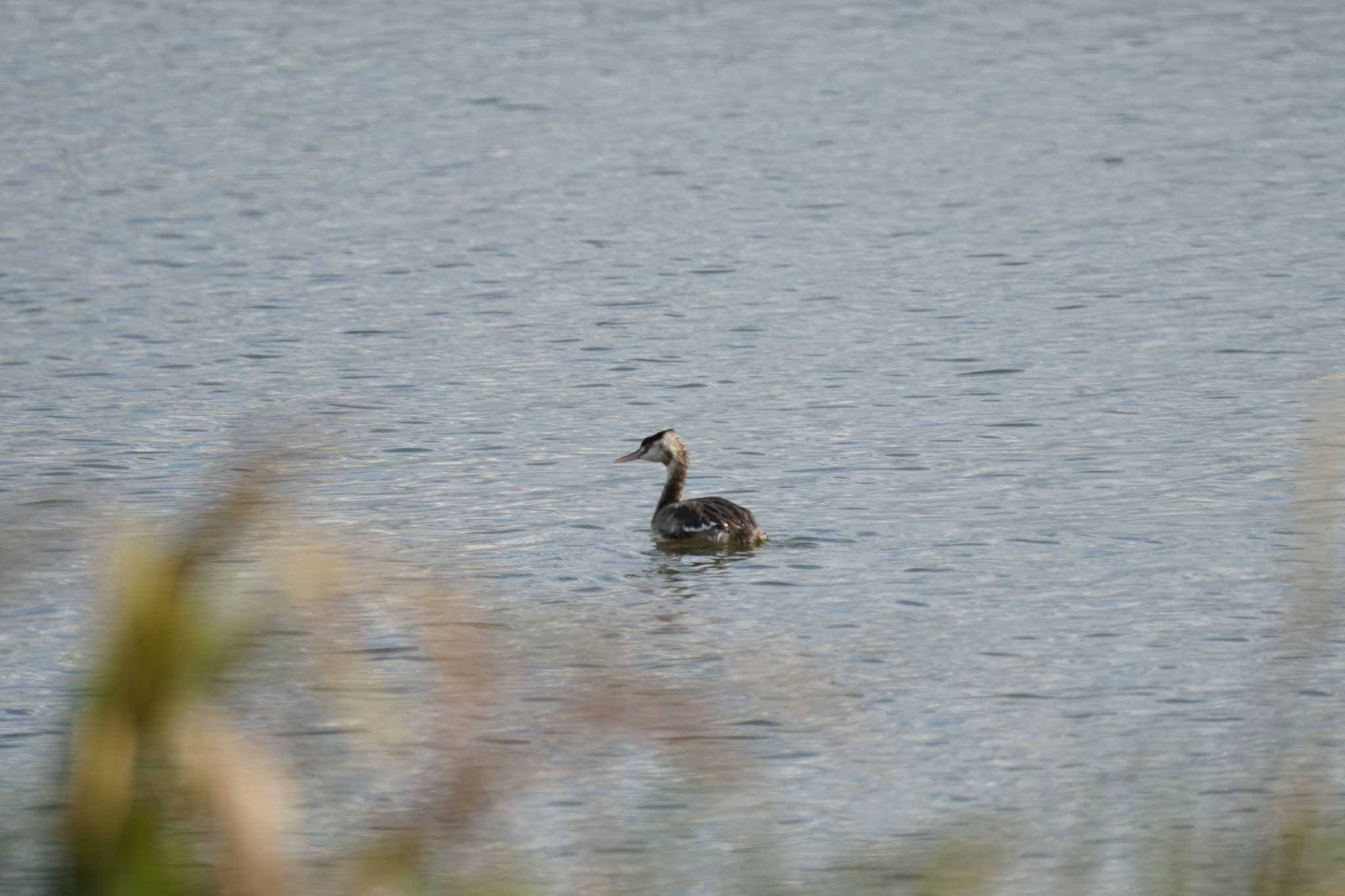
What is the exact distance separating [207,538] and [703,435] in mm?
11513

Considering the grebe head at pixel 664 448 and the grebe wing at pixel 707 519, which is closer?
the grebe wing at pixel 707 519

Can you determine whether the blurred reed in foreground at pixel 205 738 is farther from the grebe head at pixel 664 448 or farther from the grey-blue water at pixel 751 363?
the grebe head at pixel 664 448

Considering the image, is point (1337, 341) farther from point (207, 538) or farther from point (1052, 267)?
point (207, 538)

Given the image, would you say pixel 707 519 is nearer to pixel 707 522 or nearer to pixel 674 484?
pixel 707 522

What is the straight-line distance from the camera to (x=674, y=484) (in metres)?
11.8

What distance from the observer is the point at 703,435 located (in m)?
13.8

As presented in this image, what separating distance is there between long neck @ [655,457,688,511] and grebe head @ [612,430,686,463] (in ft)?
0.18

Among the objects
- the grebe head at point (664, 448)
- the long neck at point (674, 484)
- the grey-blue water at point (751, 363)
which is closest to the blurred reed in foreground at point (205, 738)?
the grey-blue water at point (751, 363)

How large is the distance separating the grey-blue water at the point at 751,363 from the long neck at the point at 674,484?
0.75 feet

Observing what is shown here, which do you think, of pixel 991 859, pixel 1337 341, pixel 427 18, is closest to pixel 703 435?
pixel 1337 341

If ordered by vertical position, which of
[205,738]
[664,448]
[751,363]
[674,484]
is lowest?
[751,363]

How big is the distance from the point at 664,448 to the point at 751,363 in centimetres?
382

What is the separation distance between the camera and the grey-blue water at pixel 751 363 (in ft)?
24.5

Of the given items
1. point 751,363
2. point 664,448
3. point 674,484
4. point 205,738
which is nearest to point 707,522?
point 674,484
